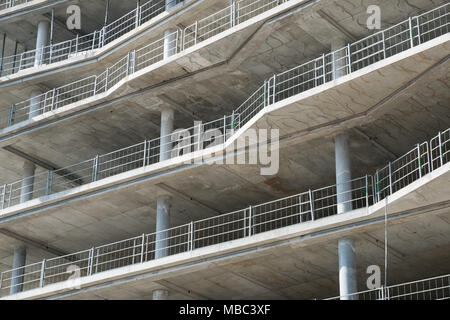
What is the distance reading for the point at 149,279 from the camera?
29.0 meters

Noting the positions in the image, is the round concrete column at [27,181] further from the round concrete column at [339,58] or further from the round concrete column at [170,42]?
the round concrete column at [339,58]

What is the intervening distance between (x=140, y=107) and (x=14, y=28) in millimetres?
7944

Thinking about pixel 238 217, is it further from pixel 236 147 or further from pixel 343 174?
pixel 343 174

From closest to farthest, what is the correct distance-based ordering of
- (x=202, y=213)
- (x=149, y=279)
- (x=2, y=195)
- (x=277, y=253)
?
(x=277, y=253), (x=149, y=279), (x=202, y=213), (x=2, y=195)

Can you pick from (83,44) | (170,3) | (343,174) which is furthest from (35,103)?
(343,174)

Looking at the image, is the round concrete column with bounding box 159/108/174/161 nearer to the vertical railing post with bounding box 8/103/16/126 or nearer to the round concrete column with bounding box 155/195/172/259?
the round concrete column with bounding box 155/195/172/259

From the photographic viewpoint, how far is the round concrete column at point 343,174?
26.5 meters

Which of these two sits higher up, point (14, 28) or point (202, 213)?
point (14, 28)

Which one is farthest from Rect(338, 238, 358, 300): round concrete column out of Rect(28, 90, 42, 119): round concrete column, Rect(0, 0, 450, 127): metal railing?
Rect(28, 90, 42, 119): round concrete column

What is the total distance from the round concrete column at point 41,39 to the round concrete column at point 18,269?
6.64 meters

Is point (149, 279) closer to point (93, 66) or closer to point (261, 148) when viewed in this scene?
point (261, 148)

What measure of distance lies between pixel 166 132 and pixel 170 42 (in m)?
2.85

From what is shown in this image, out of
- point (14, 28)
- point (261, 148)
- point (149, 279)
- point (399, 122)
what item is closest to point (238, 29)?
point (261, 148)

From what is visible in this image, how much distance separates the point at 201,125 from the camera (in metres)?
30.7
